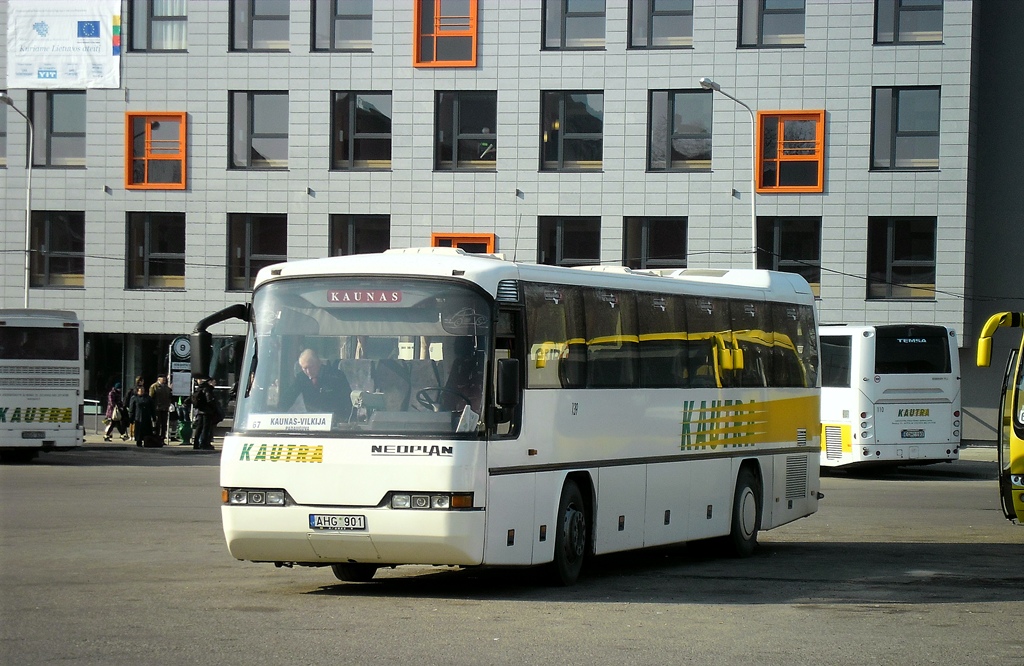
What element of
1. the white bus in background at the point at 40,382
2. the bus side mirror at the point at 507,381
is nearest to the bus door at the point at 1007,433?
the bus side mirror at the point at 507,381

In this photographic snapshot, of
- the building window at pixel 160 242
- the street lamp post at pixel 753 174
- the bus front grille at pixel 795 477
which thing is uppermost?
the street lamp post at pixel 753 174

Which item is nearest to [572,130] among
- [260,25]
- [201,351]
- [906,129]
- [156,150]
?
[906,129]

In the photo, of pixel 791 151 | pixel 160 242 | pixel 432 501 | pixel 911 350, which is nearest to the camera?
pixel 432 501

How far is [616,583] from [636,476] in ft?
4.37

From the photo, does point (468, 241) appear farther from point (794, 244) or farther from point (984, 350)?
point (984, 350)

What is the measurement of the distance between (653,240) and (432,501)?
3259 cm

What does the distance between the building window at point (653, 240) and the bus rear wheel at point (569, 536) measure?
3053cm

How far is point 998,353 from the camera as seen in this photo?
1748 inches

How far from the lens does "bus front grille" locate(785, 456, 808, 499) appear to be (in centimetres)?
1789

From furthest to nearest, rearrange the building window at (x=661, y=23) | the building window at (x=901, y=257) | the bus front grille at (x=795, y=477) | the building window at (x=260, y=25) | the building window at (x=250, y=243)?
the building window at (x=250, y=243) → the building window at (x=260, y=25) → the building window at (x=661, y=23) → the building window at (x=901, y=257) → the bus front grille at (x=795, y=477)

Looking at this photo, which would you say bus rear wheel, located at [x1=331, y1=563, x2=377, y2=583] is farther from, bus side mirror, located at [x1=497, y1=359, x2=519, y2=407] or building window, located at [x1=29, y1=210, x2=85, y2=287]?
building window, located at [x1=29, y1=210, x2=85, y2=287]

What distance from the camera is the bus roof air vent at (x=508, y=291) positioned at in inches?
485

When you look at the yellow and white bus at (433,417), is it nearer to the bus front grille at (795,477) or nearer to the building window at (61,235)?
the bus front grille at (795,477)

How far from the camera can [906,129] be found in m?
42.7
